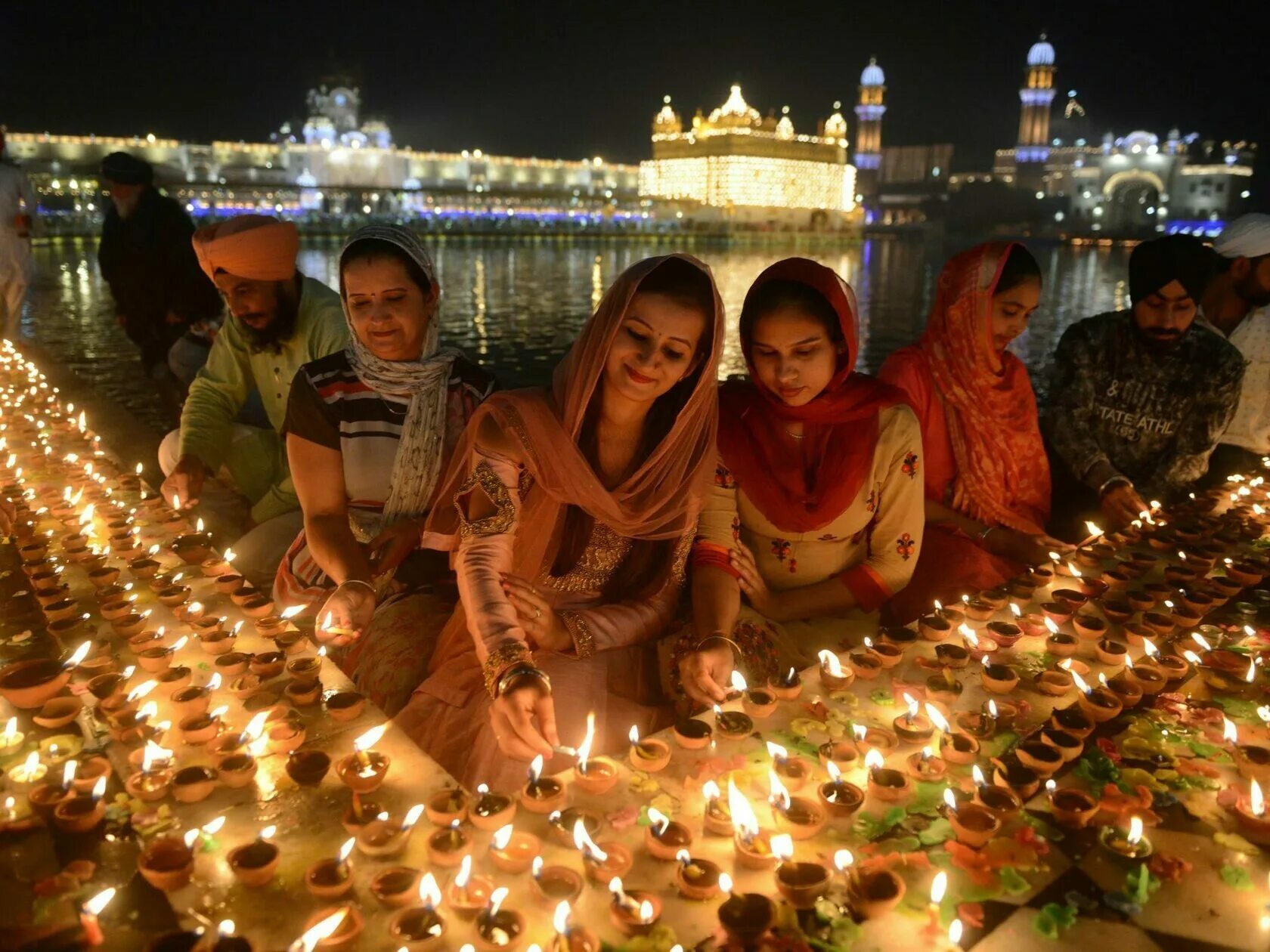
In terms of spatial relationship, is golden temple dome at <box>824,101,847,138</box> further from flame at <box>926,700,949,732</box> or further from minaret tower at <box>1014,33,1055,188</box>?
flame at <box>926,700,949,732</box>

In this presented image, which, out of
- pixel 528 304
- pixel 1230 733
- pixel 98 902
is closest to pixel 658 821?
pixel 98 902

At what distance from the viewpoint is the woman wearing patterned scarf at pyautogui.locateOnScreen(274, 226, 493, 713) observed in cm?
274

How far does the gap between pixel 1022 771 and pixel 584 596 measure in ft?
4.33

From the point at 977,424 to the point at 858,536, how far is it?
0.90 metres

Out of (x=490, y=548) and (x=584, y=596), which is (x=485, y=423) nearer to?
(x=490, y=548)

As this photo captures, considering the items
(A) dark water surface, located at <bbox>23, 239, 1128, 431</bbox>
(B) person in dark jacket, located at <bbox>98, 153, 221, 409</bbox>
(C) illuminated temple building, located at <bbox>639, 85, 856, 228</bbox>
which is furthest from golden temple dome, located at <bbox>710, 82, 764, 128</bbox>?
(B) person in dark jacket, located at <bbox>98, 153, 221, 409</bbox>

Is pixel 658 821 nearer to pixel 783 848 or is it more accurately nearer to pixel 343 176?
pixel 783 848

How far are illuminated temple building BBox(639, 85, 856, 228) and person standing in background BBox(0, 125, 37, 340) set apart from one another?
57540 mm

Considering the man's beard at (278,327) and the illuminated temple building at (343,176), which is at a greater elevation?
the illuminated temple building at (343,176)

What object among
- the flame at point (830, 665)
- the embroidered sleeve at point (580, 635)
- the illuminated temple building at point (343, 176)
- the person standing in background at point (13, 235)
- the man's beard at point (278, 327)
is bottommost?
the embroidered sleeve at point (580, 635)

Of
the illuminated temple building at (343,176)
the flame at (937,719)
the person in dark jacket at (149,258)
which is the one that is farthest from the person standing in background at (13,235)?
the illuminated temple building at (343,176)

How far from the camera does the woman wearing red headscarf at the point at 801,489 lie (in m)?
2.58

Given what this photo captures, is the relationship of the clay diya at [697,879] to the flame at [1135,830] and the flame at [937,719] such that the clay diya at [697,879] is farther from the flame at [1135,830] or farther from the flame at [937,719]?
the flame at [1135,830]

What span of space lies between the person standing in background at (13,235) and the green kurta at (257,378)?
3.56 metres
